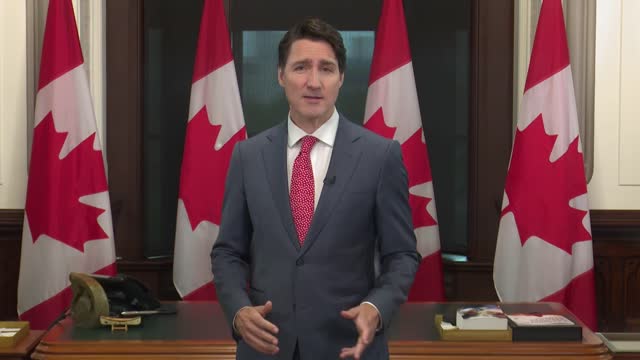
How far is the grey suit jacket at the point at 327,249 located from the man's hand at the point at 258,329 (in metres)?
0.04

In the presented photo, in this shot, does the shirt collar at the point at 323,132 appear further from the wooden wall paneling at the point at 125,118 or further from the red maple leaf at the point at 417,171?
the wooden wall paneling at the point at 125,118

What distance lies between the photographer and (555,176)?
3680 millimetres

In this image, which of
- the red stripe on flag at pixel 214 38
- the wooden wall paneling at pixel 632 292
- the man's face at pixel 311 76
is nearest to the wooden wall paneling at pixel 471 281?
the wooden wall paneling at pixel 632 292

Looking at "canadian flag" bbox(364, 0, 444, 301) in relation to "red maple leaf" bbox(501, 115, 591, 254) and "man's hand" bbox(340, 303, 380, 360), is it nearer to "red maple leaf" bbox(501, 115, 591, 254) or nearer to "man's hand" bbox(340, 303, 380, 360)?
"red maple leaf" bbox(501, 115, 591, 254)

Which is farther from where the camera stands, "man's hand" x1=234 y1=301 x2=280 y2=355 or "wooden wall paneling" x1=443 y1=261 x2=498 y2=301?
"wooden wall paneling" x1=443 y1=261 x2=498 y2=301

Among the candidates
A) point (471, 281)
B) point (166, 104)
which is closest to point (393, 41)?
point (471, 281)

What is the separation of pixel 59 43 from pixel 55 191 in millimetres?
637

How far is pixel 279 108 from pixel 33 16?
281cm

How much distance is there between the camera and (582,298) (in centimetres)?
371

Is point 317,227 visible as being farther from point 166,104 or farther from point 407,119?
point 166,104

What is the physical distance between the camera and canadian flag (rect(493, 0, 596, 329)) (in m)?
3.68

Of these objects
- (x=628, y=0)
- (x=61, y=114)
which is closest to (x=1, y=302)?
(x=61, y=114)

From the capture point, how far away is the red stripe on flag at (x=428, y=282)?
3934mm

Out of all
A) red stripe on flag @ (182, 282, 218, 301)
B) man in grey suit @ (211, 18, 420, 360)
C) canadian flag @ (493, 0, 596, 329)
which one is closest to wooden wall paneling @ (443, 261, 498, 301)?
canadian flag @ (493, 0, 596, 329)
